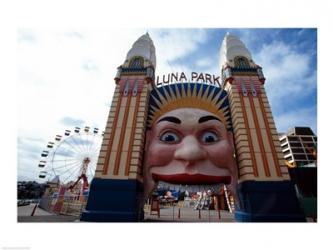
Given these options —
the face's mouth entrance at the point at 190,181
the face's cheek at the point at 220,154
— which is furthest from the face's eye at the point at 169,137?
the face's mouth entrance at the point at 190,181

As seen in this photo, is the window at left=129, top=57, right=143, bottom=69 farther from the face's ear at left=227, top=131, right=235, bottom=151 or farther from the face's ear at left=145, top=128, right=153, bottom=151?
the face's ear at left=227, top=131, right=235, bottom=151

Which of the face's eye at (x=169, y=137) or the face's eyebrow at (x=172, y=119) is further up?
the face's eyebrow at (x=172, y=119)

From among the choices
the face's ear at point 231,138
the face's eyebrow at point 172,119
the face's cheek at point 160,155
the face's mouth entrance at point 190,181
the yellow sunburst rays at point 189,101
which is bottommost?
the face's mouth entrance at point 190,181

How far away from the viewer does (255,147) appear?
363 inches

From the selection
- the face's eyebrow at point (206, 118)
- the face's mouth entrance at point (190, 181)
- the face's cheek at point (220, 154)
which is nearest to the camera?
the face's mouth entrance at point (190, 181)

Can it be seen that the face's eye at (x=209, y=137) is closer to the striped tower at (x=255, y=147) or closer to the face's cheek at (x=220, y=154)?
the face's cheek at (x=220, y=154)

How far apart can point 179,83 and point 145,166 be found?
458cm

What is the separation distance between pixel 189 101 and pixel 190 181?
155 inches

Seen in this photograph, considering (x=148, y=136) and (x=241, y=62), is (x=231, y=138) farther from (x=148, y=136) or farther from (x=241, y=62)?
(x=241, y=62)

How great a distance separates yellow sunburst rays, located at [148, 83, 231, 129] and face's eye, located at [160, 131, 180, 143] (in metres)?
1.22

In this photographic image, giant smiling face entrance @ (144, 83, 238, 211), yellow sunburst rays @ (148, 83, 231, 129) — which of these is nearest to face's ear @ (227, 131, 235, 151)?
giant smiling face entrance @ (144, 83, 238, 211)

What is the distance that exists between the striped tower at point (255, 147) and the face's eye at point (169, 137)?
9.55ft

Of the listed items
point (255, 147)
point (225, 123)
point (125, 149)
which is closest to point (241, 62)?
point (225, 123)

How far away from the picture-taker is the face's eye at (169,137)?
30.2 ft
